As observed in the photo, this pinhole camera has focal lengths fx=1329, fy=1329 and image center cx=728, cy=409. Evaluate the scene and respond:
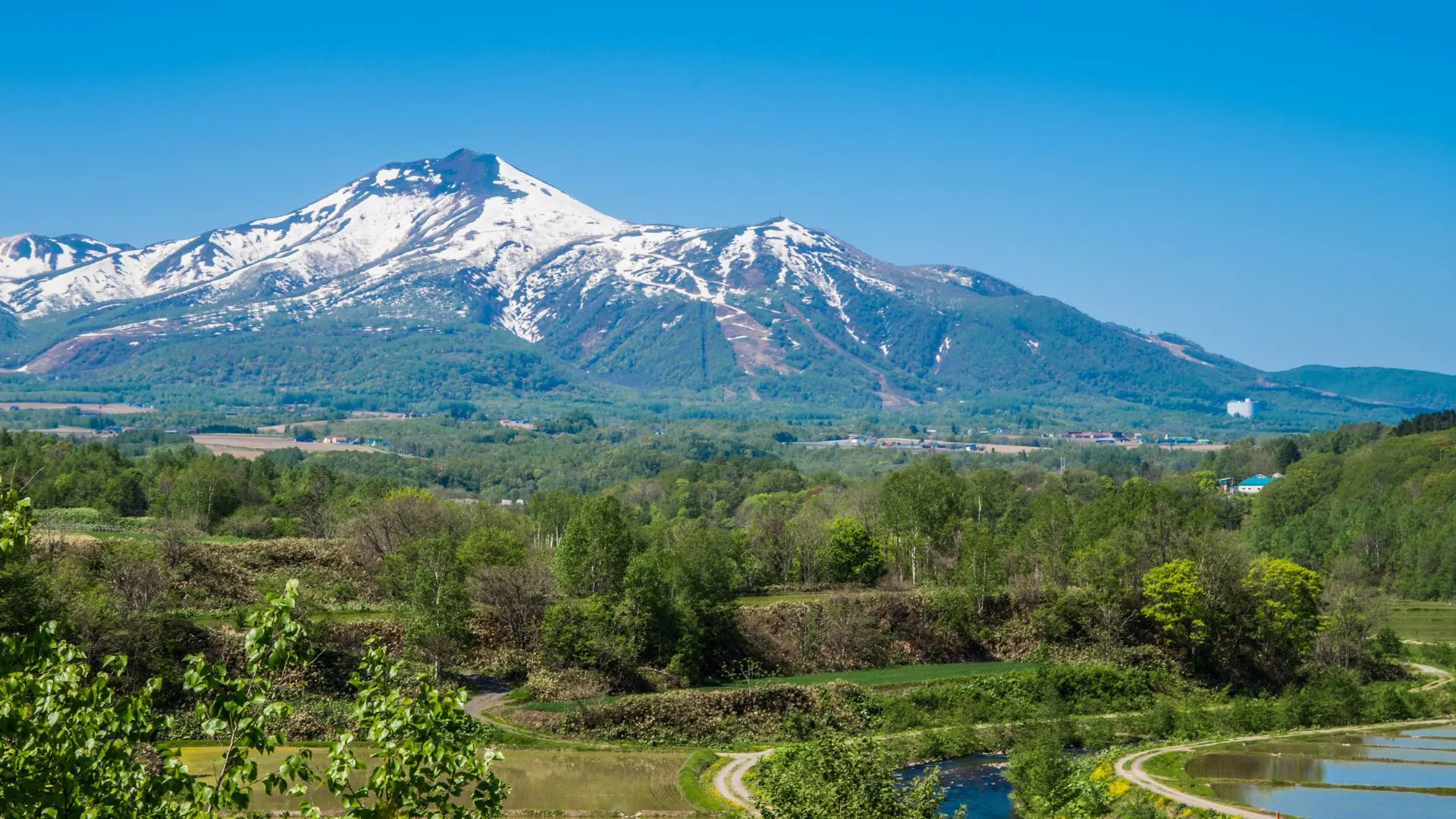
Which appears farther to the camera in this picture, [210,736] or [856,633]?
[856,633]

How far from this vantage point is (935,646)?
66.7 meters

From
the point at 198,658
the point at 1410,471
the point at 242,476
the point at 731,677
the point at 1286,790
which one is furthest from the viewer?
the point at 1410,471

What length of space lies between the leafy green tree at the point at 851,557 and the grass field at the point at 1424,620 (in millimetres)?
31105

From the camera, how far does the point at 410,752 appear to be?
36.2ft

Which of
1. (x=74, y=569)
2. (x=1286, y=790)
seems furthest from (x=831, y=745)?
(x=74, y=569)

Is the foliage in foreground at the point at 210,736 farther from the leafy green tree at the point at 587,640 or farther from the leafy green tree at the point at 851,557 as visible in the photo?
the leafy green tree at the point at 851,557

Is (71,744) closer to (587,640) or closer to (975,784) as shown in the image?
(975,784)

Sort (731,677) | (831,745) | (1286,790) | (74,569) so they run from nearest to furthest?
(831,745) < (1286,790) < (74,569) < (731,677)

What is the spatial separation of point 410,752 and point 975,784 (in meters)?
35.1

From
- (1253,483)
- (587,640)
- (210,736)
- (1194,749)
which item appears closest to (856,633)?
(587,640)

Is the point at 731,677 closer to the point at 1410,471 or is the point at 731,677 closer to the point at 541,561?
the point at 541,561

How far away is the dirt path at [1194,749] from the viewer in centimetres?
3656

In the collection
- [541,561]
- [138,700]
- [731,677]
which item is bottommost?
[731,677]

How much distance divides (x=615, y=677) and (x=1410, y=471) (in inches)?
3587
